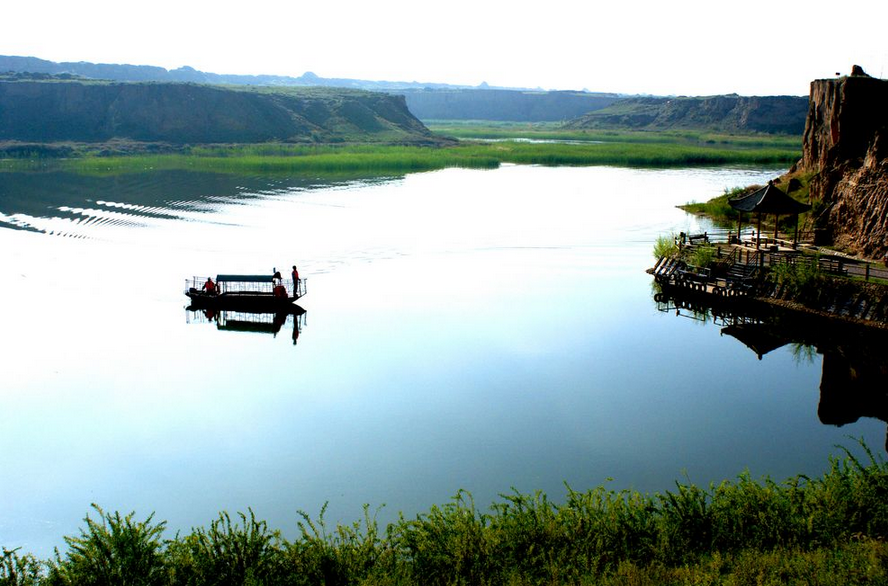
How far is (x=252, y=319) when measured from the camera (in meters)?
36.5

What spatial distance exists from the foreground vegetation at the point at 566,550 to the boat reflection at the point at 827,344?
786 centimetres

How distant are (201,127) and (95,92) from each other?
2038cm

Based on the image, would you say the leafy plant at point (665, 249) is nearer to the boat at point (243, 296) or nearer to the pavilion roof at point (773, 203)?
the pavilion roof at point (773, 203)

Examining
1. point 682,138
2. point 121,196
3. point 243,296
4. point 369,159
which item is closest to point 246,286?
point 243,296

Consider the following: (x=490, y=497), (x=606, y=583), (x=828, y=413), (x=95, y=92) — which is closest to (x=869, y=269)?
(x=828, y=413)

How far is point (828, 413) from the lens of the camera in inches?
965

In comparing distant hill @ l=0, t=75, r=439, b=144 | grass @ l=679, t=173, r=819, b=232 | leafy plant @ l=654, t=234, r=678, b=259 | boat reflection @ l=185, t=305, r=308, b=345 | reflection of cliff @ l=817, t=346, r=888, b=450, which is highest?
distant hill @ l=0, t=75, r=439, b=144

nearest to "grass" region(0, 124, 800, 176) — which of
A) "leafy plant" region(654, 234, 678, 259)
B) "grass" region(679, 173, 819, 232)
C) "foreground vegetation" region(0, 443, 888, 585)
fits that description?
"grass" region(679, 173, 819, 232)

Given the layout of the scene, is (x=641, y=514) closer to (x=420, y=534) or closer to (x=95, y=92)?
(x=420, y=534)

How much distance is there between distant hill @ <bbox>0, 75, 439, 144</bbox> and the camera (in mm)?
134875

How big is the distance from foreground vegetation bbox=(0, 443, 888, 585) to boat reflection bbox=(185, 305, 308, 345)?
1936 centimetres

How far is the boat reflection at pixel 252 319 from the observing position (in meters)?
34.8

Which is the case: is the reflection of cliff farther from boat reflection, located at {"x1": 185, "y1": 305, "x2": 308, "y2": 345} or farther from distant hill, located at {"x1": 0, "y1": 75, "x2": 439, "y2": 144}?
distant hill, located at {"x1": 0, "y1": 75, "x2": 439, "y2": 144}

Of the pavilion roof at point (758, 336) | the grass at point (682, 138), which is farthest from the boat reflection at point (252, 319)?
the grass at point (682, 138)
